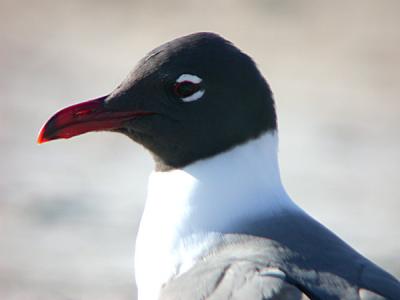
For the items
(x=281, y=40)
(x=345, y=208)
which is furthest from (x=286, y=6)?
(x=345, y=208)

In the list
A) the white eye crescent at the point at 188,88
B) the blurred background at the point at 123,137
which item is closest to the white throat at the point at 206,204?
the white eye crescent at the point at 188,88

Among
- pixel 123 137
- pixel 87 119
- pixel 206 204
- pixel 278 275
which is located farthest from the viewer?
pixel 123 137

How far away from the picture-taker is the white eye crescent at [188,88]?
475 cm

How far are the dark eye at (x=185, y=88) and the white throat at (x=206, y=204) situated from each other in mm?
243

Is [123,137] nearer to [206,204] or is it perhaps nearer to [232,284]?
[206,204]

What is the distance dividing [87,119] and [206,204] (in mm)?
545

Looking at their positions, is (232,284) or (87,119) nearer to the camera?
(232,284)

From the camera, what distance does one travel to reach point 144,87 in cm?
482

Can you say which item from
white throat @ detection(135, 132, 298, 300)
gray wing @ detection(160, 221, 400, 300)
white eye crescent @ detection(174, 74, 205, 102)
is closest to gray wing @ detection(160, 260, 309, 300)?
gray wing @ detection(160, 221, 400, 300)

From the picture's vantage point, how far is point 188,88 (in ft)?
15.7

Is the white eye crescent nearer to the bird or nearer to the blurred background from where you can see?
the bird

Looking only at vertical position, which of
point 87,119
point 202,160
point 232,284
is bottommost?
point 232,284

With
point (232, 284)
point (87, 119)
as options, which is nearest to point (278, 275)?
point (232, 284)

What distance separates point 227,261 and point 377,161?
5.27 m
